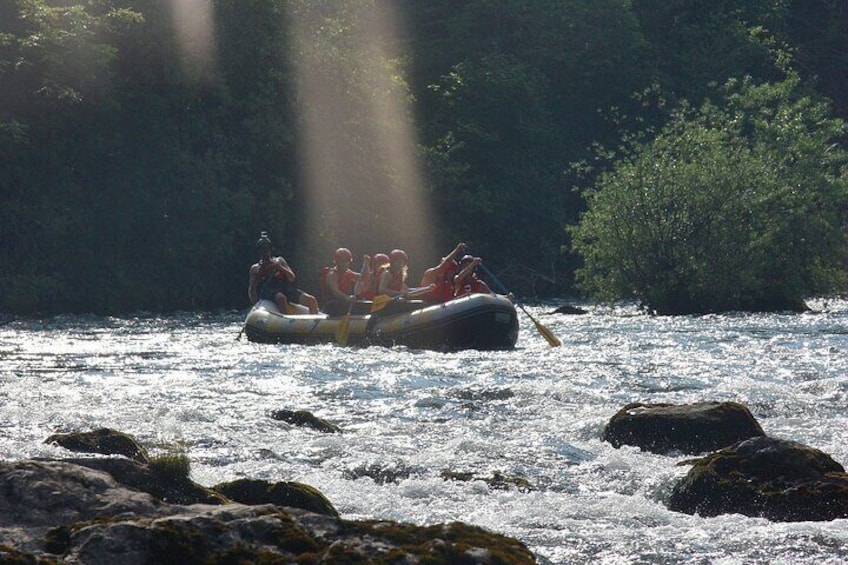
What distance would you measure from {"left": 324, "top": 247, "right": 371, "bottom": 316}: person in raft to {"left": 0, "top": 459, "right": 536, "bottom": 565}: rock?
46.6ft

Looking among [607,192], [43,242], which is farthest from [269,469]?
[43,242]

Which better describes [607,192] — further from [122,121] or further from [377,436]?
[377,436]

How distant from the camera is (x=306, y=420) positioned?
35.7 feet

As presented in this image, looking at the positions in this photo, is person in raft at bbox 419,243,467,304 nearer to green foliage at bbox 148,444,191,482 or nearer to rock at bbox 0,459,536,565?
→ green foliage at bbox 148,444,191,482

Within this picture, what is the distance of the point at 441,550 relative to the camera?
534 cm

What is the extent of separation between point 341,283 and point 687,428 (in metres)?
11.6

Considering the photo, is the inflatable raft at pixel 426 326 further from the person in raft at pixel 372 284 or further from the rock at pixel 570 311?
the rock at pixel 570 311

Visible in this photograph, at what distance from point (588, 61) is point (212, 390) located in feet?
97.8

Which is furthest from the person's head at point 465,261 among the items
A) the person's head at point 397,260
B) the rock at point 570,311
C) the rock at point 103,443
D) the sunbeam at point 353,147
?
the sunbeam at point 353,147

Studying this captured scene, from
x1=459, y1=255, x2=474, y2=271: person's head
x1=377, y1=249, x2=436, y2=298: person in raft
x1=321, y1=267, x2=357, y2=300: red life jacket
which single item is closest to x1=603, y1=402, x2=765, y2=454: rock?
x1=377, y1=249, x2=436, y2=298: person in raft

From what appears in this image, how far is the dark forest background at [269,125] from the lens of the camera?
94.9 ft

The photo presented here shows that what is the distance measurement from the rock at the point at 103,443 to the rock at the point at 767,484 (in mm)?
3236

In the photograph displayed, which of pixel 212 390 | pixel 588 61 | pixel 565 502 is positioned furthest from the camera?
pixel 588 61

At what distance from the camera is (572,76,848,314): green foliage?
2614 centimetres
